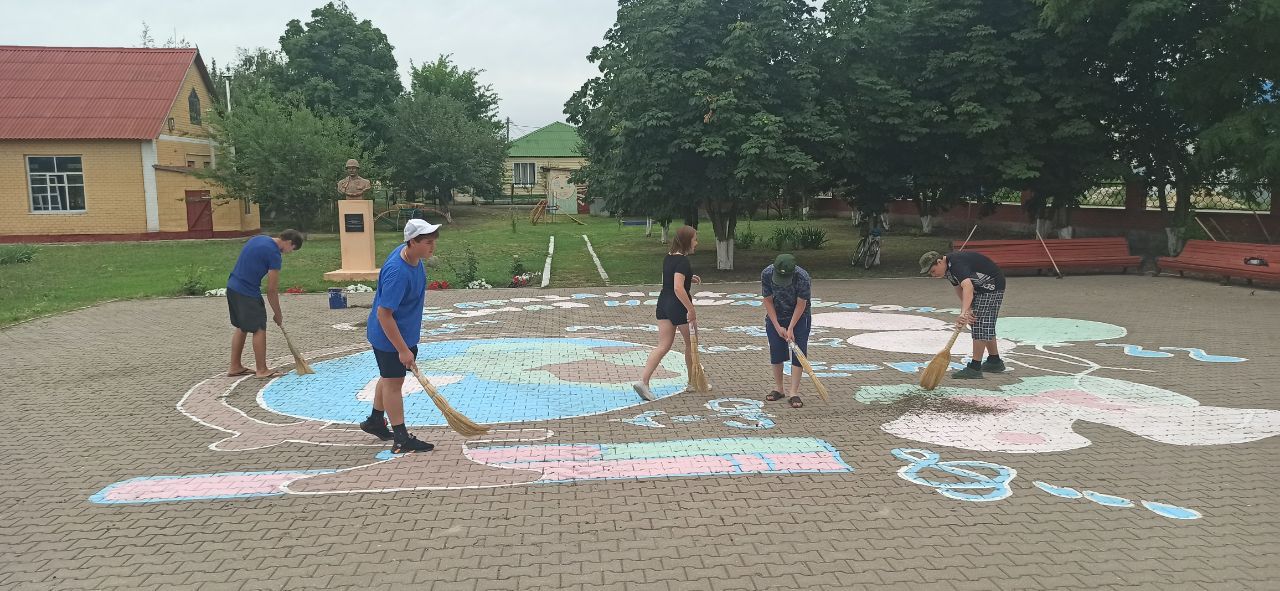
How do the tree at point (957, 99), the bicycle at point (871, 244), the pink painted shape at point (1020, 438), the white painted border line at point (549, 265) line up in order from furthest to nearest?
1. the bicycle at point (871, 244)
2. the white painted border line at point (549, 265)
3. the tree at point (957, 99)
4. the pink painted shape at point (1020, 438)

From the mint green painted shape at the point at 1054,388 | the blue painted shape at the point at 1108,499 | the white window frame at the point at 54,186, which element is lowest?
the blue painted shape at the point at 1108,499

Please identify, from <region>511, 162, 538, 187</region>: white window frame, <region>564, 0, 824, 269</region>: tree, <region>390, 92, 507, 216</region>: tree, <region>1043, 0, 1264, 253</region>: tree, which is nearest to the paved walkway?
<region>564, 0, 824, 269</region>: tree

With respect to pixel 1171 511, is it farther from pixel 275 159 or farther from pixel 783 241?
pixel 275 159

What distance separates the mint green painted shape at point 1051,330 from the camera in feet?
36.0

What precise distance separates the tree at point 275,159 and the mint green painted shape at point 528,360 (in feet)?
82.0

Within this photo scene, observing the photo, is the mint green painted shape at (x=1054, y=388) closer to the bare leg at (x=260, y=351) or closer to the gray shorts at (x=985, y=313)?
the gray shorts at (x=985, y=313)

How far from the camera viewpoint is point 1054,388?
324 inches

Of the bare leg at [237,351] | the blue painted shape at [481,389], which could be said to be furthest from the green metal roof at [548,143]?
the bare leg at [237,351]

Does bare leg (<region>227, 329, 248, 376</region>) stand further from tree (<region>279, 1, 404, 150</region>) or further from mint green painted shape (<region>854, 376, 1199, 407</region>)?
tree (<region>279, 1, 404, 150</region>)

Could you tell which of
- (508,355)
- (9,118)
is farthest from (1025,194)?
(9,118)

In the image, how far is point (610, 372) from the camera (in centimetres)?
931

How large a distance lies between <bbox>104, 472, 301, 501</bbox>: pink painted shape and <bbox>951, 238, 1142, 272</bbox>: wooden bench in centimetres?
1720

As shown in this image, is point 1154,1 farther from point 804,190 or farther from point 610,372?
point 610,372

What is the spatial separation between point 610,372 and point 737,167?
31.1 ft
